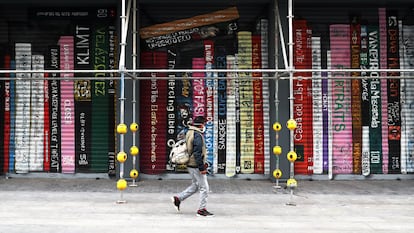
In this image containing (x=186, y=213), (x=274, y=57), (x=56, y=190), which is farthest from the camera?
(x=274, y=57)

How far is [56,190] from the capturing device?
1012 cm

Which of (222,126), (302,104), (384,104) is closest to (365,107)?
(384,104)

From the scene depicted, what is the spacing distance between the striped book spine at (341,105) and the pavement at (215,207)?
2.05 feet

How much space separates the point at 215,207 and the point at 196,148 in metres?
1.49

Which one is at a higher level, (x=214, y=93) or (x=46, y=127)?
(x=214, y=93)

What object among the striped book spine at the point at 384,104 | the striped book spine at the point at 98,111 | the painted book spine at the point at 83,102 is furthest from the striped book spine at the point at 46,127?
the striped book spine at the point at 384,104

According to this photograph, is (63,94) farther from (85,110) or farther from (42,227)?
(42,227)

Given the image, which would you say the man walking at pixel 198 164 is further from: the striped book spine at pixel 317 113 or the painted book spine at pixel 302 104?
the striped book spine at pixel 317 113

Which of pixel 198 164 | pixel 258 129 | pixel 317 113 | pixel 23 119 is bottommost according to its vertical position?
pixel 198 164

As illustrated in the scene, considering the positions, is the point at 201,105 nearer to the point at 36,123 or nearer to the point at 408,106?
the point at 36,123

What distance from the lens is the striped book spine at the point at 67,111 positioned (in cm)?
1184

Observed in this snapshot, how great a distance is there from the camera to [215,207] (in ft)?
27.6

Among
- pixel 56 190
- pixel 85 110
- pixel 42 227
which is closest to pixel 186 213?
pixel 42 227

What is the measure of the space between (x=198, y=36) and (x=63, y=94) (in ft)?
12.9
